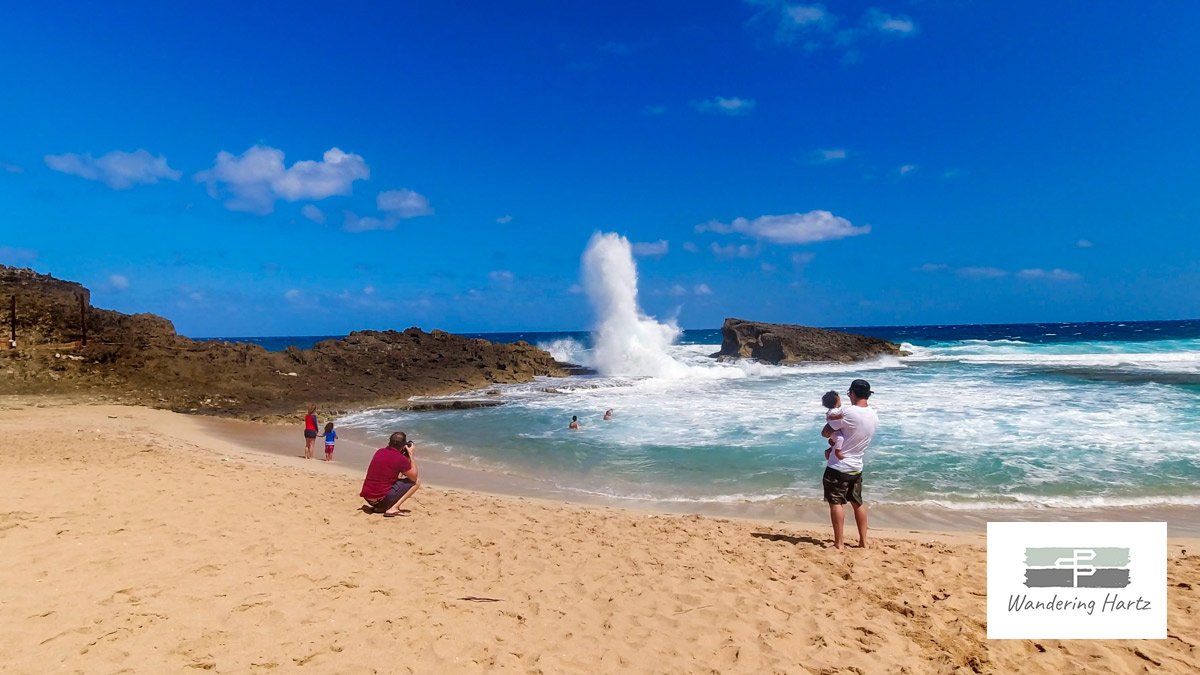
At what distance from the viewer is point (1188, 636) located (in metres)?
4.11

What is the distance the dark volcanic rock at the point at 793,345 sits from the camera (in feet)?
113

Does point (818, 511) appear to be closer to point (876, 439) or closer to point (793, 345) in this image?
point (876, 439)

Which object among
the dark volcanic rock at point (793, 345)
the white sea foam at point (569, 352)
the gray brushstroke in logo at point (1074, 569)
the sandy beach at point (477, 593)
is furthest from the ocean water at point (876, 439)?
the white sea foam at point (569, 352)

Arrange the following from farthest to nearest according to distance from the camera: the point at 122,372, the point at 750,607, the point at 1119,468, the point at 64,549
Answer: the point at 122,372
the point at 1119,468
the point at 64,549
the point at 750,607

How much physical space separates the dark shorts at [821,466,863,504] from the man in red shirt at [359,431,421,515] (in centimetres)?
477

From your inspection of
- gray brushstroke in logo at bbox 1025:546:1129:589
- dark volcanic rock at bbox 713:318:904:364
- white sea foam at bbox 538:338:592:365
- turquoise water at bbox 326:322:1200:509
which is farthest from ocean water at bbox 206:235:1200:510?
white sea foam at bbox 538:338:592:365

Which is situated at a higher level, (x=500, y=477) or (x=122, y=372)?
(x=122, y=372)

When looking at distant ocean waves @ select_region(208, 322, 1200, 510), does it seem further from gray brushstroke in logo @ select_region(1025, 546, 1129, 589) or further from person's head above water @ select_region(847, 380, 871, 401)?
gray brushstroke in logo @ select_region(1025, 546, 1129, 589)

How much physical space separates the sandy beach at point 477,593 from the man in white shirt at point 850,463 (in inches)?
16.2

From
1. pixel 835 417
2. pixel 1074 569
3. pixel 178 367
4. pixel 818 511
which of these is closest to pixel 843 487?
pixel 835 417

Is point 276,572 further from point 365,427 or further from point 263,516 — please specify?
point 365,427

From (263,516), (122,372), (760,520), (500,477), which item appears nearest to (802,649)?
(760,520)

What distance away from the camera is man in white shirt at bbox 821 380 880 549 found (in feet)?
19.3

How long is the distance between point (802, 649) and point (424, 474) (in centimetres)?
806
